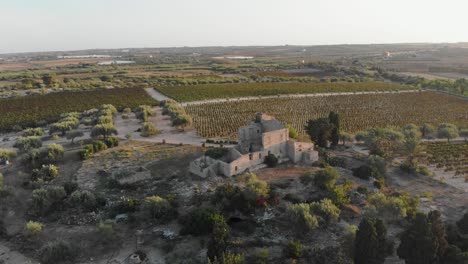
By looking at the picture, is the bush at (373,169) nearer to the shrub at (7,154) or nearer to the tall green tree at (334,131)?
the tall green tree at (334,131)

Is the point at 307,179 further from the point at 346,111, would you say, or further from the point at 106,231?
the point at 346,111

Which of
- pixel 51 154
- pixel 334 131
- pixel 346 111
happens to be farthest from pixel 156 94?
pixel 334 131

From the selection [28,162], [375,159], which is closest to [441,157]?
[375,159]

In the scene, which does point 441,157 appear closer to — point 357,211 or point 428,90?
point 357,211

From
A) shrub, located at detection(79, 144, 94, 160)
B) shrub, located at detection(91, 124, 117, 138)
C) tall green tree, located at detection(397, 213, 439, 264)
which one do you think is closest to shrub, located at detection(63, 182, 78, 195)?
shrub, located at detection(79, 144, 94, 160)

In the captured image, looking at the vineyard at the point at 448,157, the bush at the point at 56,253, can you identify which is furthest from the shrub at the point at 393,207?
the bush at the point at 56,253

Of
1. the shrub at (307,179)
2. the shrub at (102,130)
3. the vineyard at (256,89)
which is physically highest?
the shrub at (102,130)

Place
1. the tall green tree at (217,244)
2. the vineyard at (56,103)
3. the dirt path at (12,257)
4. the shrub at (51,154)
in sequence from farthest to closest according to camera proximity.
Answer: the vineyard at (56,103) → the shrub at (51,154) → the dirt path at (12,257) → the tall green tree at (217,244)
